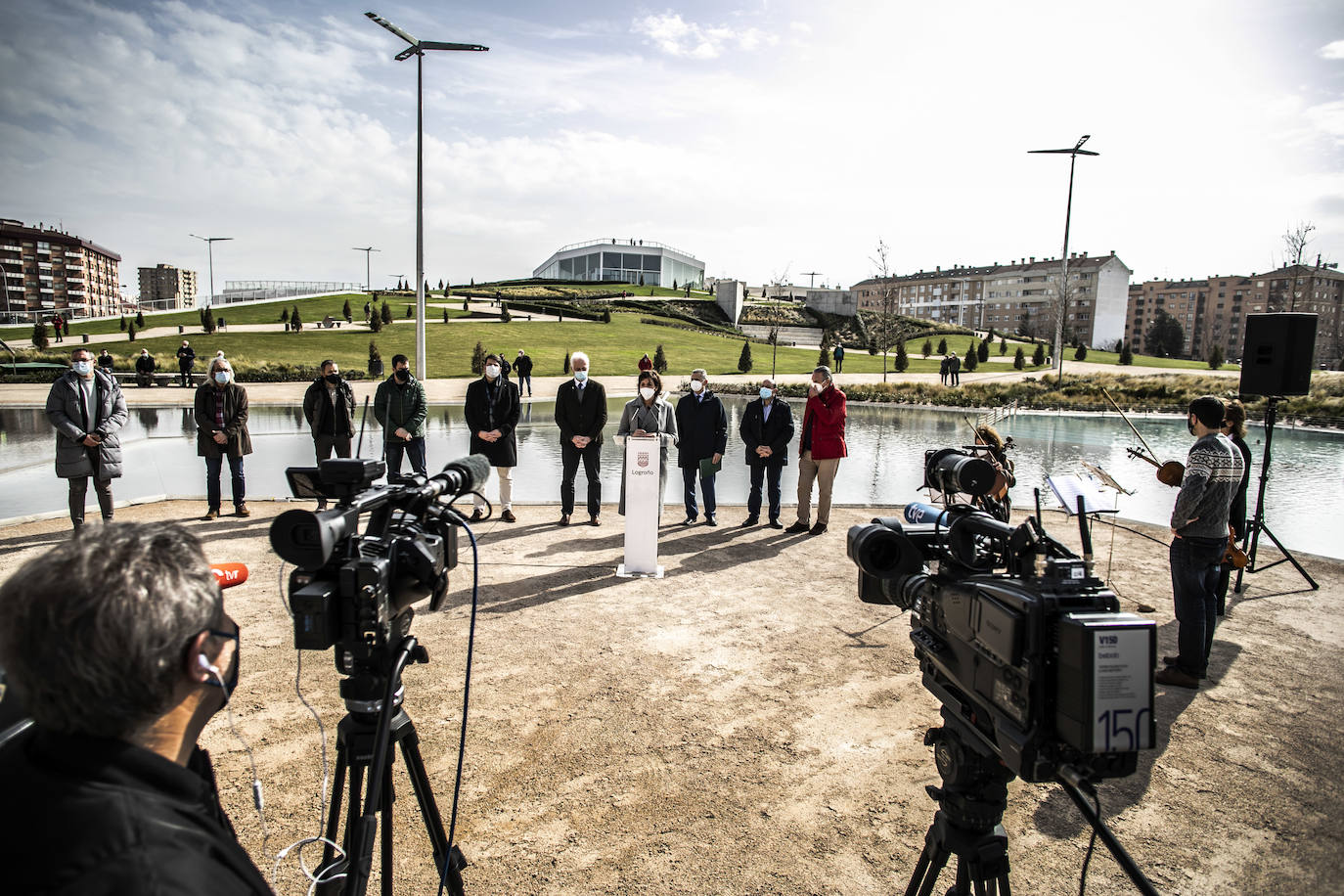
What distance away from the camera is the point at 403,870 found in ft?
9.95

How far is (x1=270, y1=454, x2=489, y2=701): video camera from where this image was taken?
78.8 inches

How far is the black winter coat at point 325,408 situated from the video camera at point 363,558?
7317 mm

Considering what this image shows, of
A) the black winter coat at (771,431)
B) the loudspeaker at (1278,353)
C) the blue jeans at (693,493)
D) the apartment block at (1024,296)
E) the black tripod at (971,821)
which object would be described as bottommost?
the blue jeans at (693,493)

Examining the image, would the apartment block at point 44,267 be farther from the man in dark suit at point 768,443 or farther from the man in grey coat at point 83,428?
the man in dark suit at point 768,443

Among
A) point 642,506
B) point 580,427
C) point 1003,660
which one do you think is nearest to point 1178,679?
point 1003,660

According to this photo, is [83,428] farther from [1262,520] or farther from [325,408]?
[1262,520]

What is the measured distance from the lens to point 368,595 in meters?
2.10

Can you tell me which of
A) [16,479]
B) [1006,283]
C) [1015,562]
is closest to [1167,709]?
[1015,562]

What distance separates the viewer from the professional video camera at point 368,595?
2.02 m

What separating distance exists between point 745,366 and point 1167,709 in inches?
1437

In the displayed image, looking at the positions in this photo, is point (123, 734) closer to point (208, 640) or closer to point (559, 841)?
point (208, 640)

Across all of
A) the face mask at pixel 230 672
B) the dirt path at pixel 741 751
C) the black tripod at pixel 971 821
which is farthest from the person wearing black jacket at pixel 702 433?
→ the face mask at pixel 230 672

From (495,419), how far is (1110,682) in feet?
26.6

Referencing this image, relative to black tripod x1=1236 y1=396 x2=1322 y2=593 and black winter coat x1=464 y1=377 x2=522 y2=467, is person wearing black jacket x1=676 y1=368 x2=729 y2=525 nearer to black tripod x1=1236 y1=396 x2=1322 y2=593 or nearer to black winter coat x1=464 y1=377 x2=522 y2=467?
black winter coat x1=464 y1=377 x2=522 y2=467
